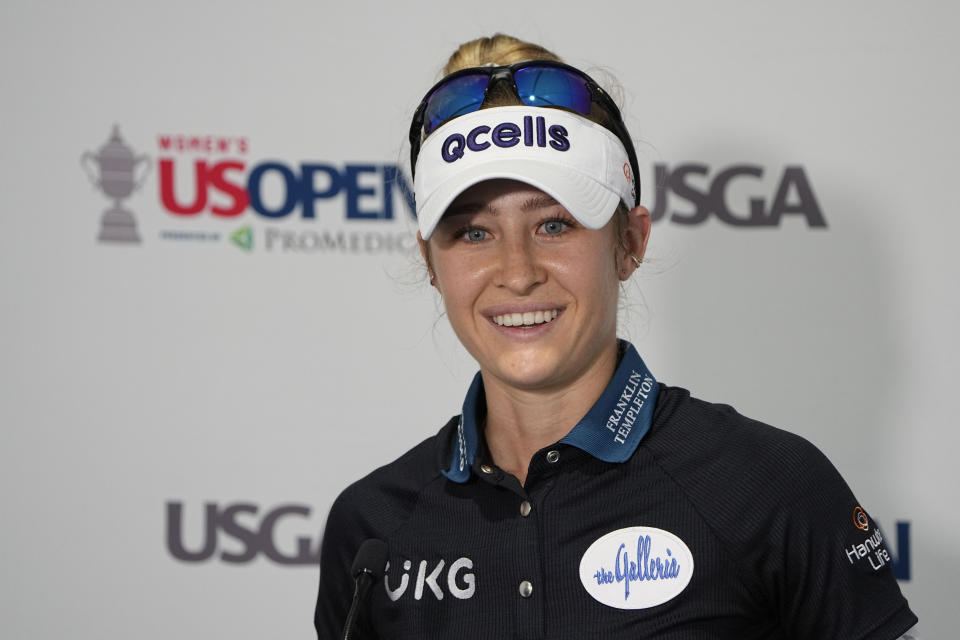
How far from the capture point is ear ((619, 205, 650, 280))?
1006 mm

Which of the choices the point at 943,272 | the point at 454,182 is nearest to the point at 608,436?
the point at 454,182

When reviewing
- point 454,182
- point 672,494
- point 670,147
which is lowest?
point 672,494

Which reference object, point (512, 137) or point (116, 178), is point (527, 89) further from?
point (116, 178)

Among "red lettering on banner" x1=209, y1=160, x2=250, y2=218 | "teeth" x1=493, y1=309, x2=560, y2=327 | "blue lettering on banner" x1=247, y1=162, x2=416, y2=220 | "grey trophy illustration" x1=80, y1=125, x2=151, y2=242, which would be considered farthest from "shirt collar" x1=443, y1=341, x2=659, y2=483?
"grey trophy illustration" x1=80, y1=125, x2=151, y2=242

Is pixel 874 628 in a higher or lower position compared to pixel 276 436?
lower

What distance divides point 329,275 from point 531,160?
1056 millimetres

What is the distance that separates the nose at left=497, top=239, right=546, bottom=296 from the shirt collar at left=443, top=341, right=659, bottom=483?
15 cm

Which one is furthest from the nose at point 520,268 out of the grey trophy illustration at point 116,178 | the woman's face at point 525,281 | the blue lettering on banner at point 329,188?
the grey trophy illustration at point 116,178

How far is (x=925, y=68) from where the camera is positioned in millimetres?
1742

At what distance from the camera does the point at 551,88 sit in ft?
3.10

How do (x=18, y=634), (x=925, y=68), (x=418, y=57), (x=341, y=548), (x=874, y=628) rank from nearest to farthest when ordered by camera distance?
(x=874, y=628) → (x=341, y=548) → (x=925, y=68) → (x=418, y=57) → (x=18, y=634)

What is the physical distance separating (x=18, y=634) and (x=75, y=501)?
12.3 inches

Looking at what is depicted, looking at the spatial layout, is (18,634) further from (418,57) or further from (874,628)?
(874,628)

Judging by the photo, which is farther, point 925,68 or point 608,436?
A: point 925,68
